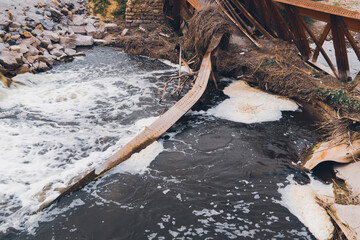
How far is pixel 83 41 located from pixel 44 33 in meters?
1.51

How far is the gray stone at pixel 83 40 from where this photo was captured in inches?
454

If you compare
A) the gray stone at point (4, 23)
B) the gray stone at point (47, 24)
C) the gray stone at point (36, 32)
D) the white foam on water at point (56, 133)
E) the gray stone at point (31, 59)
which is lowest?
the white foam on water at point (56, 133)

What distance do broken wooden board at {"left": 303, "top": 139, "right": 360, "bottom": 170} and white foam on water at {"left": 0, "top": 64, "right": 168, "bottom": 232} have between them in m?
3.00

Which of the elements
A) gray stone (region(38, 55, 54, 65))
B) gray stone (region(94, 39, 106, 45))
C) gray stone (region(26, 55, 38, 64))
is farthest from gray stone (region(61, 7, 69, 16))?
gray stone (region(26, 55, 38, 64))

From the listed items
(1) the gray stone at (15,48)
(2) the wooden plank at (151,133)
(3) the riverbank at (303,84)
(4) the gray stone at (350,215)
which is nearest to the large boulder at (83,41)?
(1) the gray stone at (15,48)

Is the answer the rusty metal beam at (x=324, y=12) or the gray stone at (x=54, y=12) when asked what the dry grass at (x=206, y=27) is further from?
the gray stone at (x=54, y=12)

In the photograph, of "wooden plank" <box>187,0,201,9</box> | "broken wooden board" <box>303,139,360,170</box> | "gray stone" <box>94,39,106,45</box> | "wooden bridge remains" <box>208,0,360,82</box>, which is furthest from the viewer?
"gray stone" <box>94,39,106,45</box>

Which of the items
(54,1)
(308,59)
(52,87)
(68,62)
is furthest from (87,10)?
(308,59)

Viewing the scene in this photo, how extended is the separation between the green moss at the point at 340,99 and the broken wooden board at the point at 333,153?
141 cm

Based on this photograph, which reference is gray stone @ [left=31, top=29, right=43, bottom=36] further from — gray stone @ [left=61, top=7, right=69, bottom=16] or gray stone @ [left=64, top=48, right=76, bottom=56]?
gray stone @ [left=61, top=7, right=69, bottom=16]

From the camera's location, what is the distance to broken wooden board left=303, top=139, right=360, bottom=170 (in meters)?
4.79

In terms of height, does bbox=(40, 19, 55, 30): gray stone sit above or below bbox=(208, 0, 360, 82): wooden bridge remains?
below

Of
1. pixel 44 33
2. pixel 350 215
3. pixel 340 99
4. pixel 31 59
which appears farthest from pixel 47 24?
pixel 350 215

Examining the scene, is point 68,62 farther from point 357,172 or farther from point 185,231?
point 357,172
